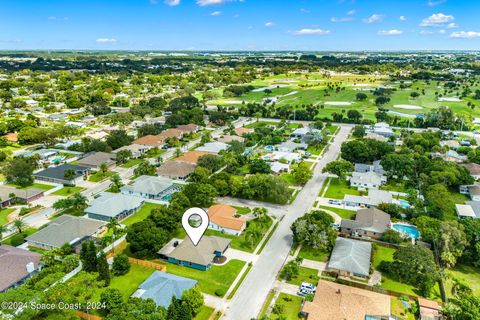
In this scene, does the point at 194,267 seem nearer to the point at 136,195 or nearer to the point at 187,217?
the point at 187,217

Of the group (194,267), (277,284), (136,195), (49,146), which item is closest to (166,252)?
(194,267)

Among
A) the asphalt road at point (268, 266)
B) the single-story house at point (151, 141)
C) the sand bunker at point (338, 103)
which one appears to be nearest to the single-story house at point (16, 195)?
the single-story house at point (151, 141)

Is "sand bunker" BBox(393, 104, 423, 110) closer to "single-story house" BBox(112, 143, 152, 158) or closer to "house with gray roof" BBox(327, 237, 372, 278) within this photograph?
"single-story house" BBox(112, 143, 152, 158)

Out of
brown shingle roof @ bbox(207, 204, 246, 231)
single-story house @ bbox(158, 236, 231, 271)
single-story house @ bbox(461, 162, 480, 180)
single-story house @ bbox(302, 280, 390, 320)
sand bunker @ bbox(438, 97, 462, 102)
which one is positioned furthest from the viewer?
sand bunker @ bbox(438, 97, 462, 102)

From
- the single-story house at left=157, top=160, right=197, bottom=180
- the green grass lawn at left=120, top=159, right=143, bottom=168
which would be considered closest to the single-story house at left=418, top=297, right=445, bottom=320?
the single-story house at left=157, top=160, right=197, bottom=180

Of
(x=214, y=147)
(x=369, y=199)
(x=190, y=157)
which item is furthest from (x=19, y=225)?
(x=369, y=199)

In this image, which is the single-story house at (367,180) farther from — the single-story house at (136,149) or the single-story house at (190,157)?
the single-story house at (136,149)
